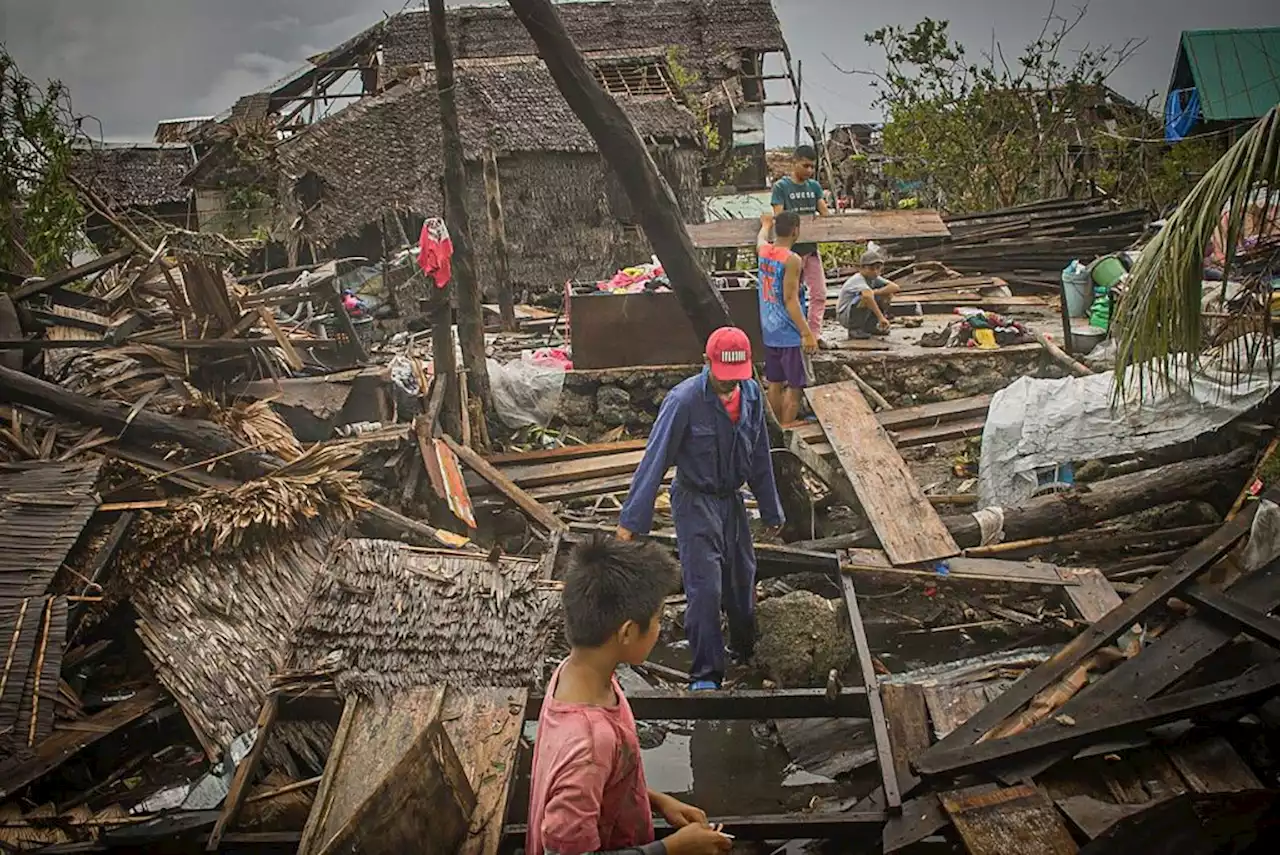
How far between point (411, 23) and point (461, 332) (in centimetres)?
1597

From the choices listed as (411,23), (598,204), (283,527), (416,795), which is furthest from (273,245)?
(416,795)

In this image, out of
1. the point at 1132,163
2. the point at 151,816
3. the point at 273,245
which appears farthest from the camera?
the point at 273,245

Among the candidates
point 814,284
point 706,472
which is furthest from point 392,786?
point 814,284

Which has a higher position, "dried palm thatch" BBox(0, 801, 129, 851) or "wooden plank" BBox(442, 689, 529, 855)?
"wooden plank" BBox(442, 689, 529, 855)

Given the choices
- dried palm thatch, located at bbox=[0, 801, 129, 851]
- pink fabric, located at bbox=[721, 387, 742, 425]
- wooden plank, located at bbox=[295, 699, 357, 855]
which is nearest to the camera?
wooden plank, located at bbox=[295, 699, 357, 855]

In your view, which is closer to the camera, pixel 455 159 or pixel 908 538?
pixel 908 538

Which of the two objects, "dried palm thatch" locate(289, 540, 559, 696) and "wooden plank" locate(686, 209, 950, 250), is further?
"wooden plank" locate(686, 209, 950, 250)

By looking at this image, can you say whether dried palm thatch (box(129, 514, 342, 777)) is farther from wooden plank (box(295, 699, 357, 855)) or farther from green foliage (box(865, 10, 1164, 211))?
green foliage (box(865, 10, 1164, 211))

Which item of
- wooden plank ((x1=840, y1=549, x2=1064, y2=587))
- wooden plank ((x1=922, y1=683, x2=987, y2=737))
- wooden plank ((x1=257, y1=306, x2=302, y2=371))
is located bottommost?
wooden plank ((x1=922, y1=683, x2=987, y2=737))

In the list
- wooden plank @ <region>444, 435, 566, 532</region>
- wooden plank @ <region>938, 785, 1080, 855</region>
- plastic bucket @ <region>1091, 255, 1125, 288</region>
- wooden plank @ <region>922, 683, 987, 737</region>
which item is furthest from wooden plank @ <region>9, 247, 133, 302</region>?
plastic bucket @ <region>1091, 255, 1125, 288</region>

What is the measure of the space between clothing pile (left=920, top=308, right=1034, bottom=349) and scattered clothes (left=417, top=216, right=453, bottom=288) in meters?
4.91

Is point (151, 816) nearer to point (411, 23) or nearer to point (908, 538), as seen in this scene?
point (908, 538)

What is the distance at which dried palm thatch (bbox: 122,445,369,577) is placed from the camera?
4574 millimetres

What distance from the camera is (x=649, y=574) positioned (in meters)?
2.29
